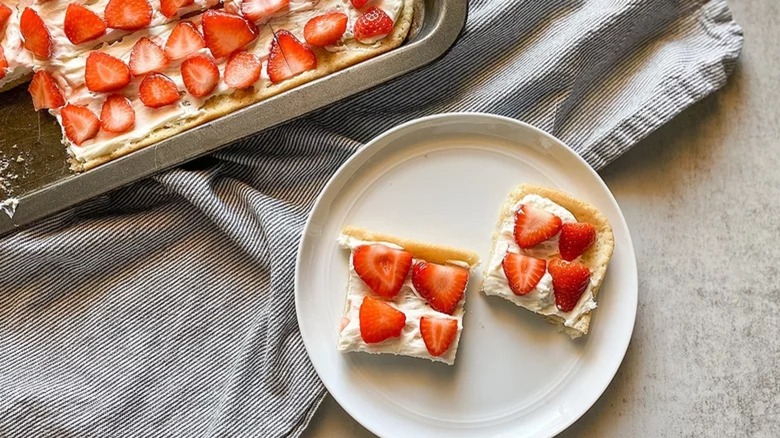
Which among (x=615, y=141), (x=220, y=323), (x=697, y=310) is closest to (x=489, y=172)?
(x=615, y=141)

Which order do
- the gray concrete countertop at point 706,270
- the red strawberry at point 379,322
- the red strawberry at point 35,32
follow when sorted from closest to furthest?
the red strawberry at point 379,322
the red strawberry at point 35,32
the gray concrete countertop at point 706,270

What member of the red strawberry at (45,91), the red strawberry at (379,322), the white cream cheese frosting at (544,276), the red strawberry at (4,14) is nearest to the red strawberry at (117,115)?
the red strawberry at (45,91)

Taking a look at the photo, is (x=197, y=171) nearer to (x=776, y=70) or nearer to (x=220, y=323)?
(x=220, y=323)

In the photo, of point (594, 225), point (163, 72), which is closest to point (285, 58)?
point (163, 72)

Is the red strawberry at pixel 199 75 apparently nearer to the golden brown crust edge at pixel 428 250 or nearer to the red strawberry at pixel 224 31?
the red strawberry at pixel 224 31

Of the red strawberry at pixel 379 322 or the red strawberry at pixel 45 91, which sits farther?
the red strawberry at pixel 45 91
